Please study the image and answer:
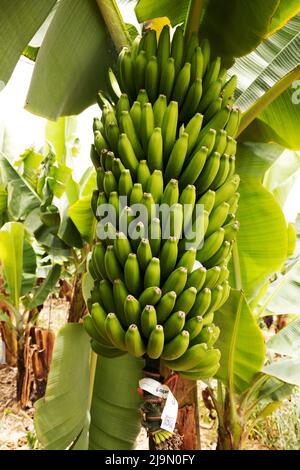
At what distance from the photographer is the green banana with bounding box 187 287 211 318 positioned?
0.75 meters

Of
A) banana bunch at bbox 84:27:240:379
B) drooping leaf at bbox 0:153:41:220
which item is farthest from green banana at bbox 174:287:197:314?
drooping leaf at bbox 0:153:41:220

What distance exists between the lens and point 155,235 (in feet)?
2.43

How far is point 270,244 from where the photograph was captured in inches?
44.2

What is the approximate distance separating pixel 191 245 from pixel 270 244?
43 centimetres

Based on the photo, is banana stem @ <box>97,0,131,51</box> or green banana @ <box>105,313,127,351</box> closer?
green banana @ <box>105,313,127,351</box>

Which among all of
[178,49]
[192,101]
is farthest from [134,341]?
[178,49]

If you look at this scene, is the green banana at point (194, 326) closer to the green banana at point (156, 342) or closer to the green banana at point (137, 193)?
the green banana at point (156, 342)

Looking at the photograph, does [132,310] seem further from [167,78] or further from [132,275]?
[167,78]

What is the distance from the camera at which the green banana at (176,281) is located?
2.37 feet

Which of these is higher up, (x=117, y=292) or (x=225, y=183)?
(x=225, y=183)

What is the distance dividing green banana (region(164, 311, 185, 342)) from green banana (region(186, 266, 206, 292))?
0.07 m

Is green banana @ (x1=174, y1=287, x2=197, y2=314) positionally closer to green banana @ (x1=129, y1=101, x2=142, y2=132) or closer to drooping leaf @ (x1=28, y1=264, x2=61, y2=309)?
green banana @ (x1=129, y1=101, x2=142, y2=132)
